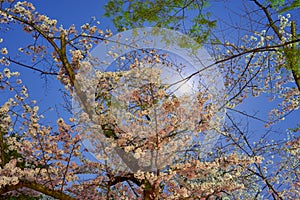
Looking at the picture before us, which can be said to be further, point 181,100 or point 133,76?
point 133,76

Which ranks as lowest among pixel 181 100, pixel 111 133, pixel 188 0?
pixel 111 133

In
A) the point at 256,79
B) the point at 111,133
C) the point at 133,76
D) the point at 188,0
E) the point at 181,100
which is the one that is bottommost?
the point at 111,133

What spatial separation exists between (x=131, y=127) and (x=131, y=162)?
0.38 meters

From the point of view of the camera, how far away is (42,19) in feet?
16.6

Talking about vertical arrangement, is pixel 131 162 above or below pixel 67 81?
below

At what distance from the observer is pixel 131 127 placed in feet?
12.5

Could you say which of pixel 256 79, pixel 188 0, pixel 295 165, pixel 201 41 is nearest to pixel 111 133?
pixel 201 41

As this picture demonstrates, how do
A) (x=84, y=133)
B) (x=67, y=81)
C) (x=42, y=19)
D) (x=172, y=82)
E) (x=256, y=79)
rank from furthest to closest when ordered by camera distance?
(x=256, y=79) → (x=42, y=19) → (x=67, y=81) → (x=84, y=133) → (x=172, y=82)

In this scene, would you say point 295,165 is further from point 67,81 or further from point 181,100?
point 67,81

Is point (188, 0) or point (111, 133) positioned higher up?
point (188, 0)

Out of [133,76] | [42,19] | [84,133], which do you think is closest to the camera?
[84,133]

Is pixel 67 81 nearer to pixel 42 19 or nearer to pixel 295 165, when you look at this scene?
pixel 42 19

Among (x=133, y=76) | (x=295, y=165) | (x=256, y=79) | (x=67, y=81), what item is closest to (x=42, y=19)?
(x=67, y=81)

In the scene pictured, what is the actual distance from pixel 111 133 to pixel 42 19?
2284 mm
